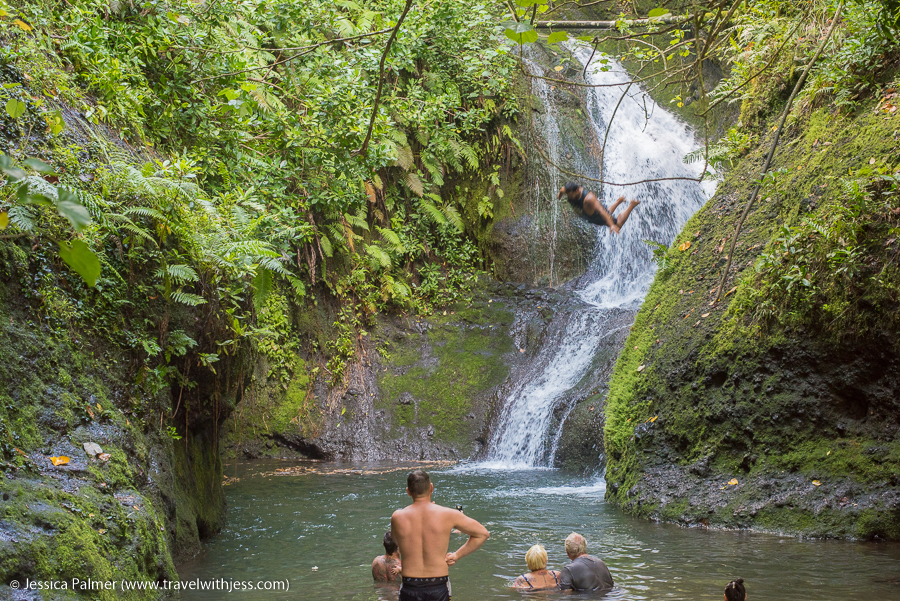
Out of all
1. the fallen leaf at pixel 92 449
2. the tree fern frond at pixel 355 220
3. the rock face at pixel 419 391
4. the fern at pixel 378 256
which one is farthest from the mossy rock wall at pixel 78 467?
the fern at pixel 378 256

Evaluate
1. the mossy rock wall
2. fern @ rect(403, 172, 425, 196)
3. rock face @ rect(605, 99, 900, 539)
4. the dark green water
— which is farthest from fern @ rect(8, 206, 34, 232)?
fern @ rect(403, 172, 425, 196)

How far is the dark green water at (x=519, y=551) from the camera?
531cm

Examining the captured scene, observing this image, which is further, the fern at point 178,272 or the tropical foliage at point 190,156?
the fern at point 178,272

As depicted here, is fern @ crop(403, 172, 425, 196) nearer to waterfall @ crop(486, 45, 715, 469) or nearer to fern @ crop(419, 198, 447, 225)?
fern @ crop(419, 198, 447, 225)

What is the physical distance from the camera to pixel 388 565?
18.5 feet

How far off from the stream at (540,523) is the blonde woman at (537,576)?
4.7 inches

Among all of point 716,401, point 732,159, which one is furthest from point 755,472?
point 732,159

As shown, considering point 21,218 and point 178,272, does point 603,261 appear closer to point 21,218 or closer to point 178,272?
point 178,272

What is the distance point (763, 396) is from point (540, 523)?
2.91m

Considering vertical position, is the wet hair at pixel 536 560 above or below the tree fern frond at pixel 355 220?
below

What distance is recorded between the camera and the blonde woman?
5.43 metres

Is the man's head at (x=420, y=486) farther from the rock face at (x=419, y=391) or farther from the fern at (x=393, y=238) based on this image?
the fern at (x=393, y=238)

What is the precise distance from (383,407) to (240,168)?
6.77m

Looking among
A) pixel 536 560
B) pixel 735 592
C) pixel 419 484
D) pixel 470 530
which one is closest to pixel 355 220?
pixel 536 560
